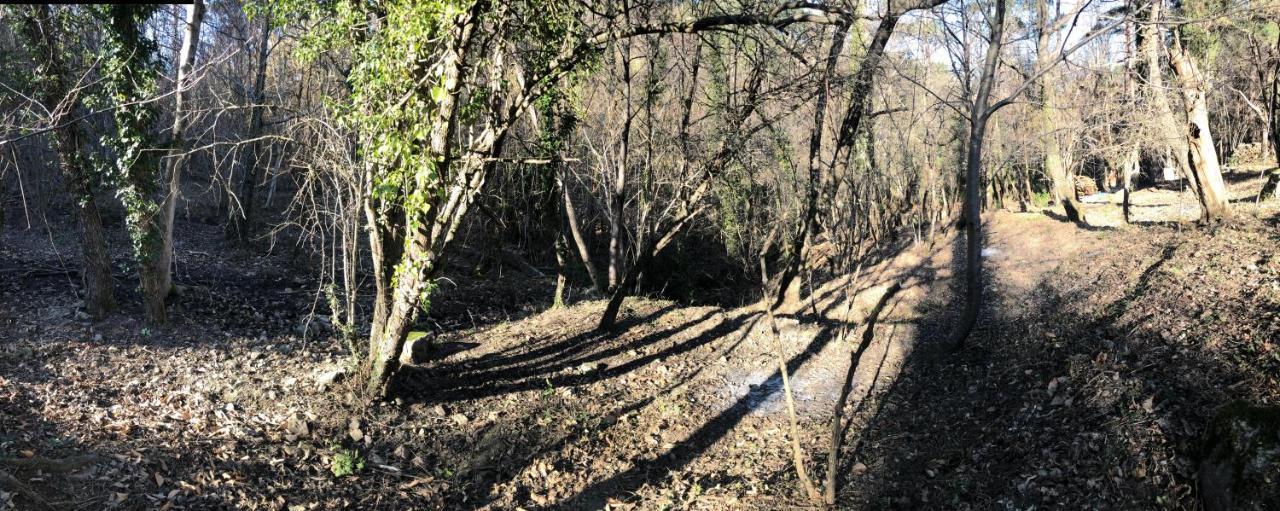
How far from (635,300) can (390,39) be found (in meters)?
5.79

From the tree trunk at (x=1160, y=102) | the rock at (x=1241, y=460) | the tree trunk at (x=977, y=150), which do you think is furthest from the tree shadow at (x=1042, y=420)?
the tree trunk at (x=1160, y=102)

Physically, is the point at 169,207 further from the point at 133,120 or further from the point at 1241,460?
the point at 1241,460

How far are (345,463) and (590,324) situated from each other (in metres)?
4.26

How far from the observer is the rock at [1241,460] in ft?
12.3

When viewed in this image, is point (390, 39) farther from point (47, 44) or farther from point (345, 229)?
point (47, 44)

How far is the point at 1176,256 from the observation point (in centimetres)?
850

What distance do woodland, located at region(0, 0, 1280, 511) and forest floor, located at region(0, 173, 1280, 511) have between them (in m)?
0.03

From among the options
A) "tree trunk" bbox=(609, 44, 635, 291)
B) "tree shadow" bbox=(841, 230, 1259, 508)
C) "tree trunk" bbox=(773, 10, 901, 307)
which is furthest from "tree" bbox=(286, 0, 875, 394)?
"tree shadow" bbox=(841, 230, 1259, 508)

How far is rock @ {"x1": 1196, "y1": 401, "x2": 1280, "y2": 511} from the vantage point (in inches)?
147

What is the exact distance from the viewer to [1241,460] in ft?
12.7

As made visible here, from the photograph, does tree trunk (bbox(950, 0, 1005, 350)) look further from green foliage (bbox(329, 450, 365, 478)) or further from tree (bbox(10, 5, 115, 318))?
tree (bbox(10, 5, 115, 318))

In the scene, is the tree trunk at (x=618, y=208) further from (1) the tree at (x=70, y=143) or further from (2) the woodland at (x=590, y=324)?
(1) the tree at (x=70, y=143)

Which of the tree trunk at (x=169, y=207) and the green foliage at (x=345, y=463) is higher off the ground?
the tree trunk at (x=169, y=207)

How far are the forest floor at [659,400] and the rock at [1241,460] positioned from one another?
0.20m
